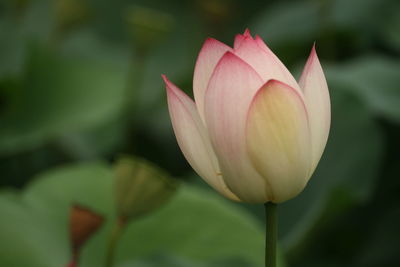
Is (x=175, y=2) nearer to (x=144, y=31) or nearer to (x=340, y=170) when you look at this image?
(x=144, y=31)

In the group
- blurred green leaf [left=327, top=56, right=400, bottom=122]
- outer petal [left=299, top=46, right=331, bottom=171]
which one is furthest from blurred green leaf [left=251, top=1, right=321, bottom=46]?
outer petal [left=299, top=46, right=331, bottom=171]

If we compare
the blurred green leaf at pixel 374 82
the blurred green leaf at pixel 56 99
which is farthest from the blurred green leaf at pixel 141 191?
the blurred green leaf at pixel 56 99

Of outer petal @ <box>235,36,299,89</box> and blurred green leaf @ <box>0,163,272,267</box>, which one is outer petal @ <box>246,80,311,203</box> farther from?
blurred green leaf @ <box>0,163,272,267</box>

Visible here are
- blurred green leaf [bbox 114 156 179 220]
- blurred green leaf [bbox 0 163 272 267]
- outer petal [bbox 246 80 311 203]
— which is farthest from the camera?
blurred green leaf [bbox 0 163 272 267]

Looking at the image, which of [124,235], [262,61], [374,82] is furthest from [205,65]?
[374,82]

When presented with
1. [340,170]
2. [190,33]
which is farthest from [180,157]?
[190,33]
